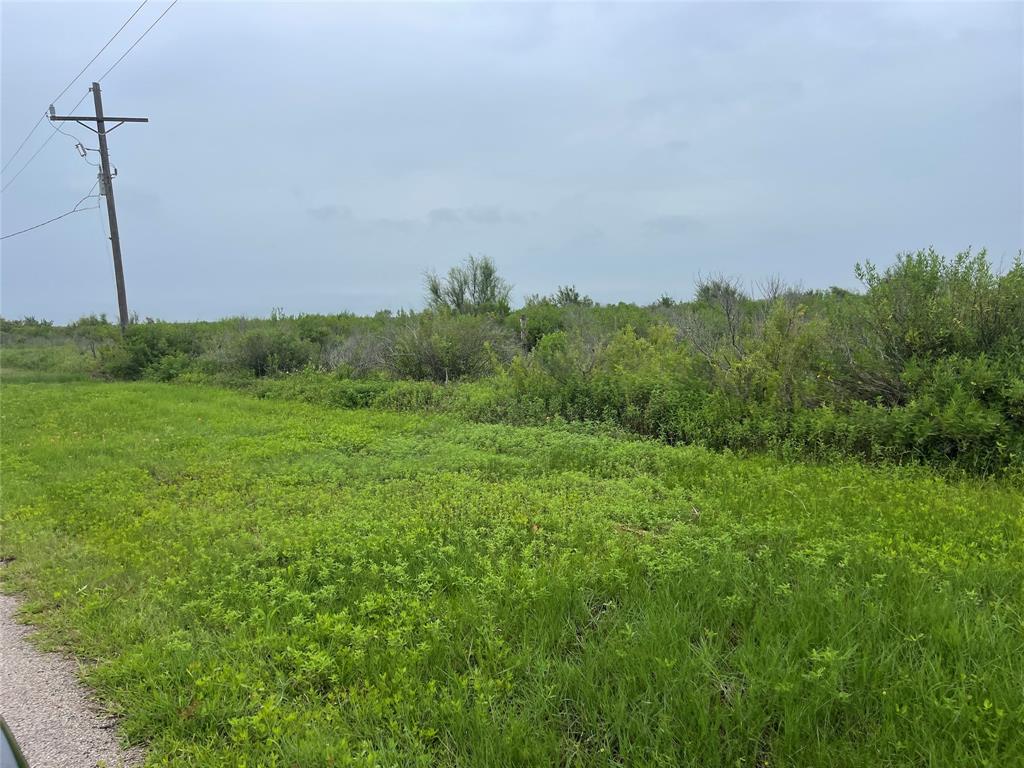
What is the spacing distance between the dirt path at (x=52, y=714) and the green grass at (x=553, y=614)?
12cm

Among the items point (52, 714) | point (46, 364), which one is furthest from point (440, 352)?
point (46, 364)

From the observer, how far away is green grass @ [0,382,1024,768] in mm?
2688

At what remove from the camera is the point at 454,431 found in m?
10.1

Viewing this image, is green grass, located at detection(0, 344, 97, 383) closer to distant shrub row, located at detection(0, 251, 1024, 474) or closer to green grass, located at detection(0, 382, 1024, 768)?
distant shrub row, located at detection(0, 251, 1024, 474)

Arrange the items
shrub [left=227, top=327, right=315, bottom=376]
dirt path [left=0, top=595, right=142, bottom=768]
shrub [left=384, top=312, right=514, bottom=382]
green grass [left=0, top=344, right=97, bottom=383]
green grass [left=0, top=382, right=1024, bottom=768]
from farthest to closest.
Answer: green grass [left=0, top=344, right=97, bottom=383]
shrub [left=227, top=327, right=315, bottom=376]
shrub [left=384, top=312, right=514, bottom=382]
dirt path [left=0, top=595, right=142, bottom=768]
green grass [left=0, top=382, right=1024, bottom=768]

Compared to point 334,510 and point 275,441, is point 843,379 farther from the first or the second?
point 275,441

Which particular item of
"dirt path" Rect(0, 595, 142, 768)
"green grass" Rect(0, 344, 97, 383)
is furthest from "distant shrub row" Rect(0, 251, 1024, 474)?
"green grass" Rect(0, 344, 97, 383)

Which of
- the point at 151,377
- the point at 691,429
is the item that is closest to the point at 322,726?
the point at 691,429

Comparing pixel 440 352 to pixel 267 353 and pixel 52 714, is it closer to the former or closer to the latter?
pixel 267 353

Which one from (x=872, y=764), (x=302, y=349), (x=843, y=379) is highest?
(x=302, y=349)

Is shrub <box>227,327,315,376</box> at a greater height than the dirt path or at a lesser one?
greater

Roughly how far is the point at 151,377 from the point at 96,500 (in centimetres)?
1913

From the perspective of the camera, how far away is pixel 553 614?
143 inches

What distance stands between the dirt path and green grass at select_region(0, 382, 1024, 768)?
12cm
